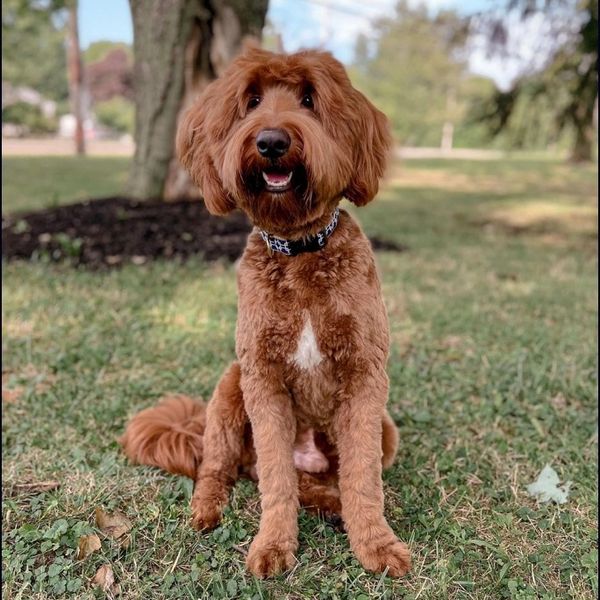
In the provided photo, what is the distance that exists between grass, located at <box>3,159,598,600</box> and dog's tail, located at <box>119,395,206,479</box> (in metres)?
0.07

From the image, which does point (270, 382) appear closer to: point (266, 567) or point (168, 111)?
point (266, 567)

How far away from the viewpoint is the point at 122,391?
3480 millimetres

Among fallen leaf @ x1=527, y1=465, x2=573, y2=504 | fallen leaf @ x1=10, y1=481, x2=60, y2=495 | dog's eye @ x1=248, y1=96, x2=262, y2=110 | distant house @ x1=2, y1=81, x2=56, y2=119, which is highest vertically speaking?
distant house @ x1=2, y1=81, x2=56, y2=119

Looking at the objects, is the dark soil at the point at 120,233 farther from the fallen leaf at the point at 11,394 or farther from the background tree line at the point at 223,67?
the fallen leaf at the point at 11,394

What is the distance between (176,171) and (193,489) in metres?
5.75

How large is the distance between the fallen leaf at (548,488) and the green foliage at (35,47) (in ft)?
27.6

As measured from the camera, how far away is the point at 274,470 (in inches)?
85.0

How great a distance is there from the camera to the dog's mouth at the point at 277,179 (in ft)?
6.25

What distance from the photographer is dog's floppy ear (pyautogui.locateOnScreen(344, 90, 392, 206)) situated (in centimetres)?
211

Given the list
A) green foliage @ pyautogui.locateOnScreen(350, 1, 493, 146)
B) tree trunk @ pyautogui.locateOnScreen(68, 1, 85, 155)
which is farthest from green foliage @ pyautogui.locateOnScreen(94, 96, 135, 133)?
tree trunk @ pyautogui.locateOnScreen(68, 1, 85, 155)

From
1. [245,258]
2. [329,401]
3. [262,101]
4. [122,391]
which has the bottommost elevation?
[122,391]

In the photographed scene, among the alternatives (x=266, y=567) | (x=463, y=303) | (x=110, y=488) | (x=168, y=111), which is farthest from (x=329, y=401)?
(x=168, y=111)

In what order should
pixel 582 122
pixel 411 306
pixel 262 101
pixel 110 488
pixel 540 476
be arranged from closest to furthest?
pixel 262 101 < pixel 110 488 < pixel 540 476 < pixel 411 306 < pixel 582 122

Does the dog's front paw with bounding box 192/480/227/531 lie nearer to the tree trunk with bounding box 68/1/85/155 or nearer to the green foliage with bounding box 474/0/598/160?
the green foliage with bounding box 474/0/598/160
